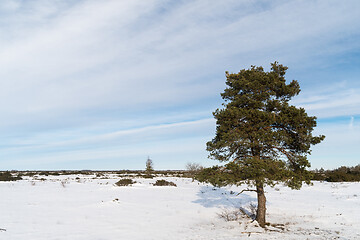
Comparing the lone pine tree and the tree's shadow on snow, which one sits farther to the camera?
the tree's shadow on snow

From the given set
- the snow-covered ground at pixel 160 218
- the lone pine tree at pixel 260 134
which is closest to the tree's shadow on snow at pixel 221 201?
the snow-covered ground at pixel 160 218

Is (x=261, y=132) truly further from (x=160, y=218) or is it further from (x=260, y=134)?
(x=160, y=218)

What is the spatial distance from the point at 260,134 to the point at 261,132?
0.12 m

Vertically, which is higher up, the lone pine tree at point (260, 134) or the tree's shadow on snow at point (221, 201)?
the lone pine tree at point (260, 134)

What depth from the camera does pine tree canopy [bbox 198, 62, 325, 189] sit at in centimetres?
1203

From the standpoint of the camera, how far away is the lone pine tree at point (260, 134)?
39.5 ft

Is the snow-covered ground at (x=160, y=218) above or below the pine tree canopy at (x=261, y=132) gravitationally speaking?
below

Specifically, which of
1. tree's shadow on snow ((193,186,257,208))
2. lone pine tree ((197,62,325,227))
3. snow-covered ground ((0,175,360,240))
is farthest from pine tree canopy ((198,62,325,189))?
tree's shadow on snow ((193,186,257,208))

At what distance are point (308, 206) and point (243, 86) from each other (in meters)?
13.8

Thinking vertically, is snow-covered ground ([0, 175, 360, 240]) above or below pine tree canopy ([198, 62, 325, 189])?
below

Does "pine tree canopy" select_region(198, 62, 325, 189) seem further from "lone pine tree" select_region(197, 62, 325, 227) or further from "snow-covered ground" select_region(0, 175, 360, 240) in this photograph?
"snow-covered ground" select_region(0, 175, 360, 240)

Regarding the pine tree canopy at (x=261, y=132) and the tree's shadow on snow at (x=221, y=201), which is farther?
the tree's shadow on snow at (x=221, y=201)

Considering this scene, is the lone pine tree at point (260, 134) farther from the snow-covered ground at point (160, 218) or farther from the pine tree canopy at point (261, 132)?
the snow-covered ground at point (160, 218)

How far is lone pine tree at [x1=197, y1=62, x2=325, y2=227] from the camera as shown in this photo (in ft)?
39.5
